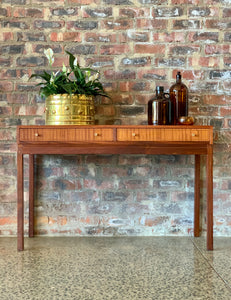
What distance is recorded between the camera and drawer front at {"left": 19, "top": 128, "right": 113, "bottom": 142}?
248 centimetres

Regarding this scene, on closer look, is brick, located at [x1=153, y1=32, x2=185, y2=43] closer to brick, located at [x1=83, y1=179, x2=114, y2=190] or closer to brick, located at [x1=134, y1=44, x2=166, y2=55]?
brick, located at [x1=134, y1=44, x2=166, y2=55]

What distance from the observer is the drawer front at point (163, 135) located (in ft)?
8.16

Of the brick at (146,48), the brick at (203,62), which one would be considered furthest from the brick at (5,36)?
the brick at (203,62)

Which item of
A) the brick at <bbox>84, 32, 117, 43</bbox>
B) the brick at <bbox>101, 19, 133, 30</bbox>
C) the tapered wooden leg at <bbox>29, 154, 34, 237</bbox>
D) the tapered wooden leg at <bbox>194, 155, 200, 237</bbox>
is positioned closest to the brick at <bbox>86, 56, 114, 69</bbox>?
the brick at <bbox>84, 32, 117, 43</bbox>

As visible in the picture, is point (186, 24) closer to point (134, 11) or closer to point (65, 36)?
point (134, 11)

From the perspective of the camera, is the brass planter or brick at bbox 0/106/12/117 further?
brick at bbox 0/106/12/117

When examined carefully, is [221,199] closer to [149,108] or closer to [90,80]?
[149,108]

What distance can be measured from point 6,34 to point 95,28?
0.70 m

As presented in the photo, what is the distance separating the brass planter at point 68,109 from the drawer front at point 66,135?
0.31ft

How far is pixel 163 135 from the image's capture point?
2492mm

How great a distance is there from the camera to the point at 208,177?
8.34 ft

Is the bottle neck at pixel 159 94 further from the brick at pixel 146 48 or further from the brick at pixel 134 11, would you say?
the brick at pixel 134 11

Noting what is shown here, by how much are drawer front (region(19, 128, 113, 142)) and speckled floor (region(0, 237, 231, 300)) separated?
763mm

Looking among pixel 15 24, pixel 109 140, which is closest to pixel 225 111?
pixel 109 140
